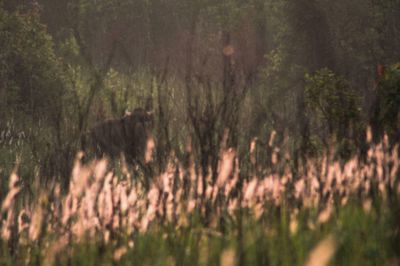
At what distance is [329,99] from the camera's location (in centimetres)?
875

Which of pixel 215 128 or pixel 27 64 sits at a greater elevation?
pixel 27 64

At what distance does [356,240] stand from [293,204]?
1.23 metres

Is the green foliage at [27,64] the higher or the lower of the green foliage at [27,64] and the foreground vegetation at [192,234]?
the higher

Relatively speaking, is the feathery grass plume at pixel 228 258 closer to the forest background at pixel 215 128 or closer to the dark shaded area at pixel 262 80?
the forest background at pixel 215 128

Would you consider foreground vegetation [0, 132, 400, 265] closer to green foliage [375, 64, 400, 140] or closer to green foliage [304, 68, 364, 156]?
green foliage [304, 68, 364, 156]

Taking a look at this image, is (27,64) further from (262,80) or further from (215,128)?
(215,128)

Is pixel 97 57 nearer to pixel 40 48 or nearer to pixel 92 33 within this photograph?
pixel 92 33

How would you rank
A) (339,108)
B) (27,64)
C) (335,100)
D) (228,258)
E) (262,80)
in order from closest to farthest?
1. (228,258)
2. (339,108)
3. (335,100)
4. (27,64)
5. (262,80)

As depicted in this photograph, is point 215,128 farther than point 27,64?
No

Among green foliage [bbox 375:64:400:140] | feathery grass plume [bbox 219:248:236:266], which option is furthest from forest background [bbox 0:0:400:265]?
feathery grass plume [bbox 219:248:236:266]

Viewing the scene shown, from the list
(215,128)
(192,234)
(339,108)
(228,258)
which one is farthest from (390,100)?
(228,258)

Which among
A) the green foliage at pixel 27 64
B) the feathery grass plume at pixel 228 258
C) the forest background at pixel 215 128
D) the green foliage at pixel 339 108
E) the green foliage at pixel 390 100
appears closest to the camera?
the feathery grass plume at pixel 228 258

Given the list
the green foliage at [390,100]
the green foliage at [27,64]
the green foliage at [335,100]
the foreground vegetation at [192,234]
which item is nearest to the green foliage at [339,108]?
the green foliage at [335,100]

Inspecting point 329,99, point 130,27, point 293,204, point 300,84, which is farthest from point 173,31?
point 293,204
